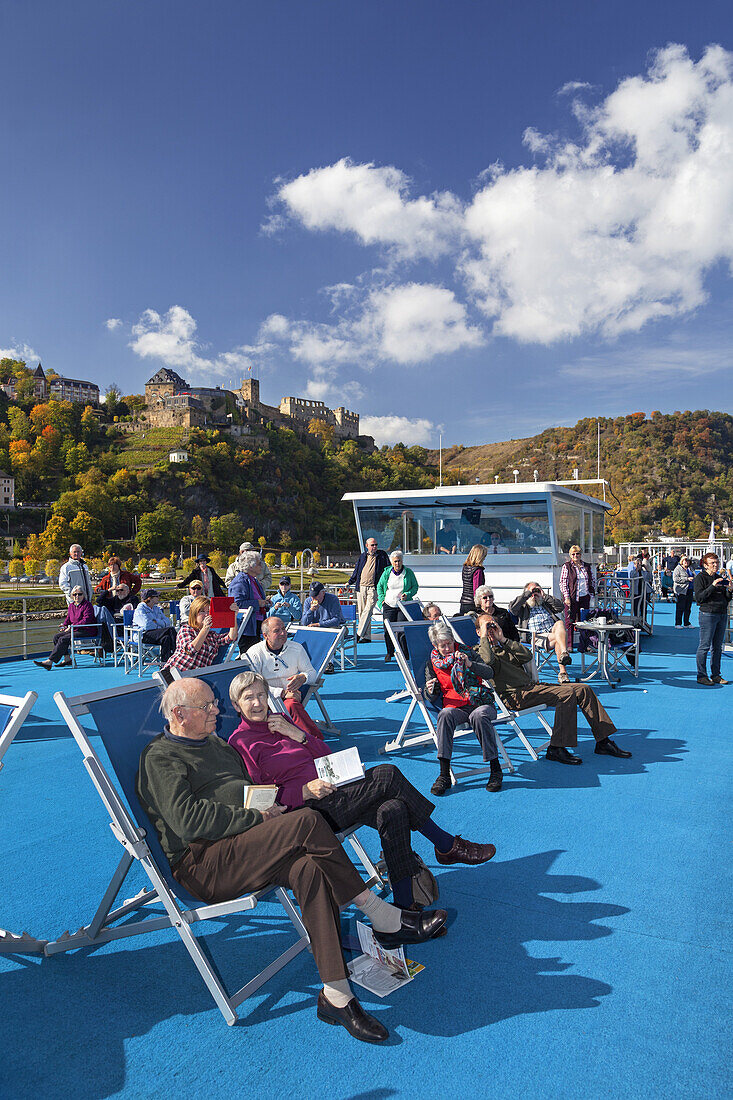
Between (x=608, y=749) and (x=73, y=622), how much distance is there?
6.73 m

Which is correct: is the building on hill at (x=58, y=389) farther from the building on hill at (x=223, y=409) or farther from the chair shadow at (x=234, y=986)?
the chair shadow at (x=234, y=986)

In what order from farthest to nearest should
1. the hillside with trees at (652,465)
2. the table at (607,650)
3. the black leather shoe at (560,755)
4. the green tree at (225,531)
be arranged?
the green tree at (225,531)
the hillside with trees at (652,465)
the table at (607,650)
the black leather shoe at (560,755)

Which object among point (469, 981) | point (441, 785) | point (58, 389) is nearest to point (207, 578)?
point (441, 785)

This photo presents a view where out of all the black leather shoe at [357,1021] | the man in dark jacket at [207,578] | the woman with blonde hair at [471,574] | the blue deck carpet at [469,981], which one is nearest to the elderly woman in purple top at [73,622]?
the man in dark jacket at [207,578]

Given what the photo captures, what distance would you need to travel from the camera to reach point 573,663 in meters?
9.15

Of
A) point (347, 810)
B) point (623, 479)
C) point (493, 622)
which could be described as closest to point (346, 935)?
point (347, 810)

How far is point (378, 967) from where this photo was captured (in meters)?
2.41

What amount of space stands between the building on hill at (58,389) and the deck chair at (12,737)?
440 feet

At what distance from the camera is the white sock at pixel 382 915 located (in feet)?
7.91

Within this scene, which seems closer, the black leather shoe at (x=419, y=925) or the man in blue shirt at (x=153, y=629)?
the black leather shoe at (x=419, y=925)

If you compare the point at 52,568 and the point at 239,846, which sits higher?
the point at 239,846

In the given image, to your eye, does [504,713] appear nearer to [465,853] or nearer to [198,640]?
[465,853]

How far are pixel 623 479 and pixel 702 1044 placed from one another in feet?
343

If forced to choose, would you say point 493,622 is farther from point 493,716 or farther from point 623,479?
point 623,479
